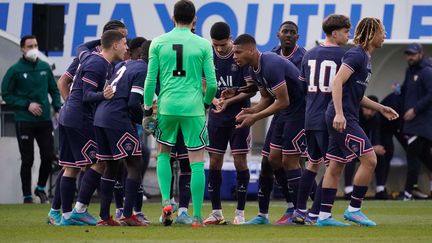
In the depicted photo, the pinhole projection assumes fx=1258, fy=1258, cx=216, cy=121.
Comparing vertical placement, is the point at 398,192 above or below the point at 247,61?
below

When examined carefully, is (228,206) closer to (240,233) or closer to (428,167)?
(428,167)

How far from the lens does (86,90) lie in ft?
45.5

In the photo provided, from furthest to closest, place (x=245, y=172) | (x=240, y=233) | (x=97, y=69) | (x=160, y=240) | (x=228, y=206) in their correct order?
1. (x=228, y=206)
2. (x=245, y=172)
3. (x=97, y=69)
4. (x=240, y=233)
5. (x=160, y=240)

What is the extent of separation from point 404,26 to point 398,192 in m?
3.19

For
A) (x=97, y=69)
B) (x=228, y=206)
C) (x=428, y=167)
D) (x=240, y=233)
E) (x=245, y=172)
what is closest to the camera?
(x=240, y=233)

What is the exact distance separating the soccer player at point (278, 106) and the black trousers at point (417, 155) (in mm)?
7104

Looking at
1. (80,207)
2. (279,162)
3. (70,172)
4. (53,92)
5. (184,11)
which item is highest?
(184,11)

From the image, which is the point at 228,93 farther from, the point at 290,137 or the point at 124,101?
the point at 124,101

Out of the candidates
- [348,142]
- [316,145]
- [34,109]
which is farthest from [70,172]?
[34,109]

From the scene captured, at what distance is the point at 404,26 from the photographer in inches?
914

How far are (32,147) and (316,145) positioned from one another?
781cm

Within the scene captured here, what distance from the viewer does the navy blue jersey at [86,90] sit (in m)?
13.9

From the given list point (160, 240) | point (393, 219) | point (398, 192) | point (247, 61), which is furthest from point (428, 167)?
point (160, 240)

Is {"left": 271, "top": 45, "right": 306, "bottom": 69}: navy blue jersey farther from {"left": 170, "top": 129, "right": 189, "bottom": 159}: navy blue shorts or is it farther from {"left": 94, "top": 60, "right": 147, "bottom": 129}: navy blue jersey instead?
{"left": 94, "top": 60, "right": 147, "bottom": 129}: navy blue jersey
